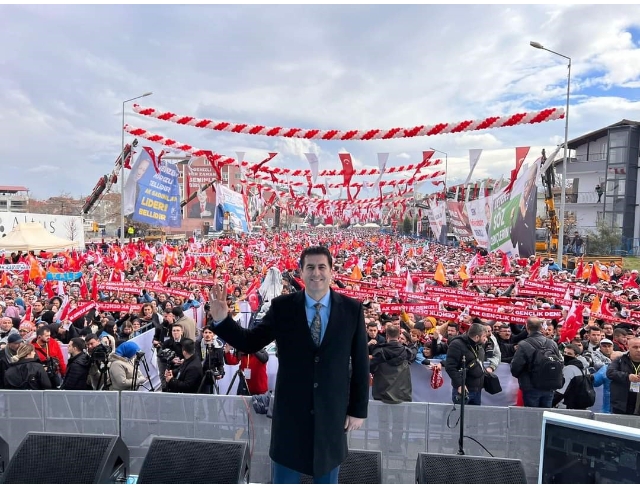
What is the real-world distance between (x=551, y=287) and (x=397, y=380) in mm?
8297

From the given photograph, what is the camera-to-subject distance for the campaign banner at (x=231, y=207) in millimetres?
18203

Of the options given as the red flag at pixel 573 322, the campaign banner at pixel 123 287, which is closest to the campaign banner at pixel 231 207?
the campaign banner at pixel 123 287

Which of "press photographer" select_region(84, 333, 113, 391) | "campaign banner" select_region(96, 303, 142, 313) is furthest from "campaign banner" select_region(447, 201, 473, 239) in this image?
"press photographer" select_region(84, 333, 113, 391)

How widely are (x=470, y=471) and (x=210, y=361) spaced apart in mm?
3500

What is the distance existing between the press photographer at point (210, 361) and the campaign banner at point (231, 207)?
12.2 meters

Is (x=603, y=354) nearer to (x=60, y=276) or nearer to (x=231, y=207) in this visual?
(x=60, y=276)

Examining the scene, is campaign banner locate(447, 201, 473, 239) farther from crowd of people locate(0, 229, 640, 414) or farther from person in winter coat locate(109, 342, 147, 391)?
person in winter coat locate(109, 342, 147, 391)

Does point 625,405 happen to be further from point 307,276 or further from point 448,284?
point 448,284

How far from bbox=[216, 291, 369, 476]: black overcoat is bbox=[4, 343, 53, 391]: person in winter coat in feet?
13.6

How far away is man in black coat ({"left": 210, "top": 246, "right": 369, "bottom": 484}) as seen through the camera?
2.31m

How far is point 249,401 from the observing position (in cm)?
480

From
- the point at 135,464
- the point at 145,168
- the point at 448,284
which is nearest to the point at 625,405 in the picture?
the point at 135,464

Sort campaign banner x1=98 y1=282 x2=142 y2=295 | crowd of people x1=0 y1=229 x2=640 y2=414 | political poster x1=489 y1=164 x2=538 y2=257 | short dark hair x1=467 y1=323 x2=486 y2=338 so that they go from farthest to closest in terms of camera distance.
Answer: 1. political poster x1=489 y1=164 x2=538 y2=257
2. campaign banner x1=98 y1=282 x2=142 y2=295
3. crowd of people x1=0 y1=229 x2=640 y2=414
4. short dark hair x1=467 y1=323 x2=486 y2=338

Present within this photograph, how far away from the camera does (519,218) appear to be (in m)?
13.2
